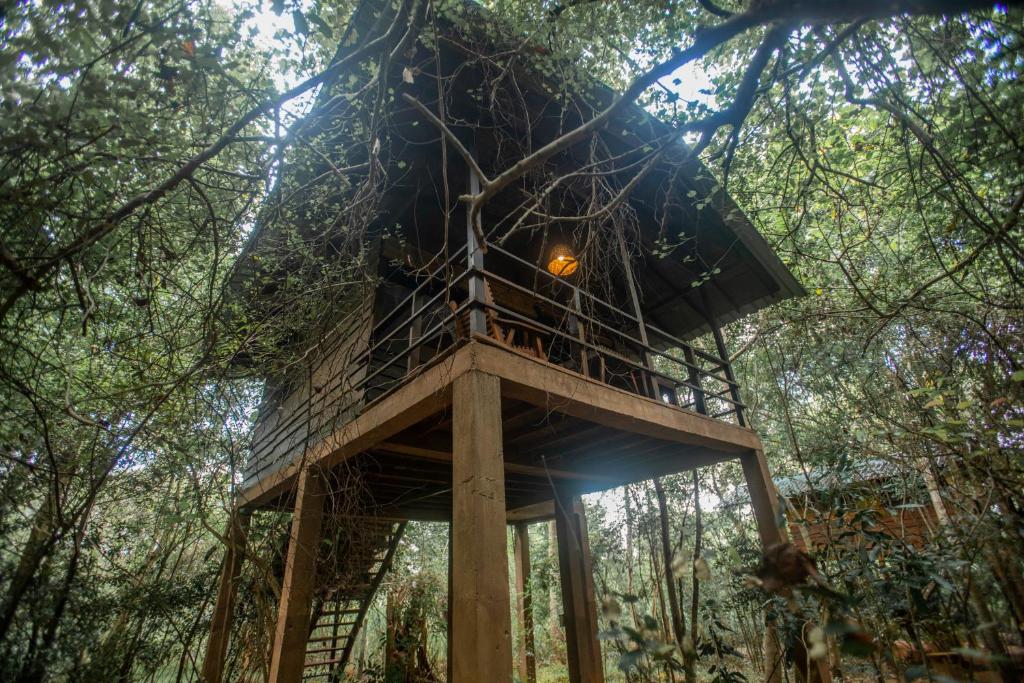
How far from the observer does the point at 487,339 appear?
2.91m

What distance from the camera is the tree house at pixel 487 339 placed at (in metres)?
2.52

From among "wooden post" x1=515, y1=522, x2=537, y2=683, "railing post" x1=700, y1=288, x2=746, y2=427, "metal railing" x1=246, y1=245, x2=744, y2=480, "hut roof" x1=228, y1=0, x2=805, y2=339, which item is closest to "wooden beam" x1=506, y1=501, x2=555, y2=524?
"wooden post" x1=515, y1=522, x2=537, y2=683

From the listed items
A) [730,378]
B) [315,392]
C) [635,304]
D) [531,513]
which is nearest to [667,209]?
[635,304]

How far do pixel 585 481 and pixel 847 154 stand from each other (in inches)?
187

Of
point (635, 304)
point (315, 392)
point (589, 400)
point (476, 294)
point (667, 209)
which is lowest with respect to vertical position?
point (589, 400)

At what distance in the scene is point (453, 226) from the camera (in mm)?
6289

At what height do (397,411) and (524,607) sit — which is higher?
(397,411)

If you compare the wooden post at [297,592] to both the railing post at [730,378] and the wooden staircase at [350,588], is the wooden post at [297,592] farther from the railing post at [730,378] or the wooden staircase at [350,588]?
the railing post at [730,378]

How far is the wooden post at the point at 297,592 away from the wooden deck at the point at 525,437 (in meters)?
0.27

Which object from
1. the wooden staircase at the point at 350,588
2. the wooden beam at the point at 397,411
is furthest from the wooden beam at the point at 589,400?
the wooden staircase at the point at 350,588

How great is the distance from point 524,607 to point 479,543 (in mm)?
7006

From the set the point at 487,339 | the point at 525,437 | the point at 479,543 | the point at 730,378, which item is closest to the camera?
the point at 479,543

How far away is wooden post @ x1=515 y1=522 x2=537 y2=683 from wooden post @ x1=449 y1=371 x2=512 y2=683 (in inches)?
240

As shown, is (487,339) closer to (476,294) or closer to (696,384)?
(476,294)
